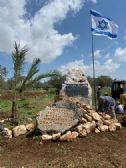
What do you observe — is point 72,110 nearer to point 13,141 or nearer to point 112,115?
point 13,141

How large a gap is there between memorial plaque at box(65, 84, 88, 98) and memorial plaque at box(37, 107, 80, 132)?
671 centimetres

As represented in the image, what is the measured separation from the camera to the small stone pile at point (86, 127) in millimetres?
12336

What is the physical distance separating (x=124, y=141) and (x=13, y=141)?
356 cm

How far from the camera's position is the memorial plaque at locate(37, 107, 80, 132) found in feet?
42.4

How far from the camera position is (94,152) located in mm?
10867

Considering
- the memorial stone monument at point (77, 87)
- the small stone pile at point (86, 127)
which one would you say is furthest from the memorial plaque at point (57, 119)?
the memorial stone monument at point (77, 87)

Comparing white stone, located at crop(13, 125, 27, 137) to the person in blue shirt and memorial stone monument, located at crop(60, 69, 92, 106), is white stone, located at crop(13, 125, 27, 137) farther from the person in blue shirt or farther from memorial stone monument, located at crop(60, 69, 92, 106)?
memorial stone monument, located at crop(60, 69, 92, 106)

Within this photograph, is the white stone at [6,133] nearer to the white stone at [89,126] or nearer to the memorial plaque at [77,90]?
the white stone at [89,126]

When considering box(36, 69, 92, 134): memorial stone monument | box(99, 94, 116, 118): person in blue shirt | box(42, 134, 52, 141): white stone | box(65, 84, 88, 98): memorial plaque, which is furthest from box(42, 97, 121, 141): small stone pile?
box(65, 84, 88, 98): memorial plaque

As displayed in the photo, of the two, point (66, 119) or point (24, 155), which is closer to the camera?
point (24, 155)

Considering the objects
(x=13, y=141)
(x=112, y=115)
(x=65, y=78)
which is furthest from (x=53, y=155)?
(x=65, y=78)

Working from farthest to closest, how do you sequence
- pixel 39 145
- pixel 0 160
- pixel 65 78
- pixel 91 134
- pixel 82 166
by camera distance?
pixel 65 78 → pixel 91 134 → pixel 39 145 → pixel 0 160 → pixel 82 166

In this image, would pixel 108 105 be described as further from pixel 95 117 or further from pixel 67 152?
pixel 67 152

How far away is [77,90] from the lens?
20.7 m
